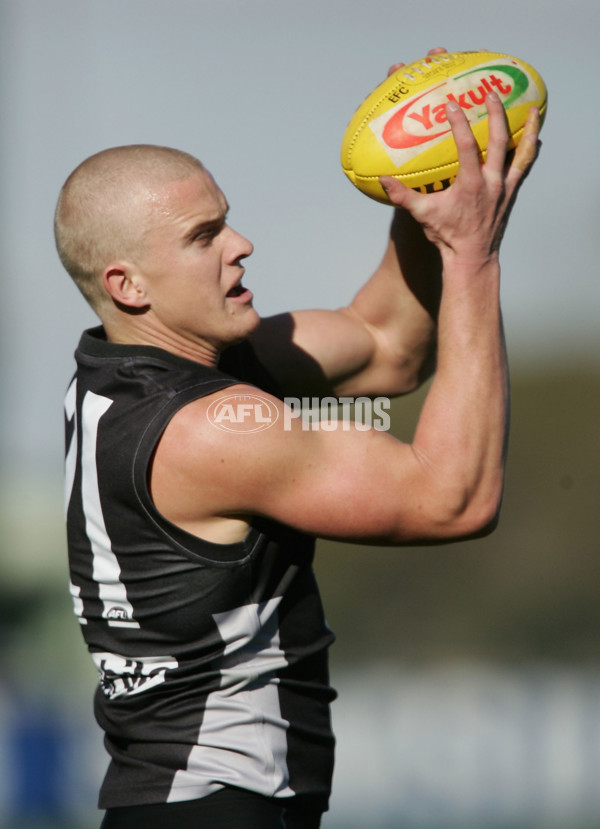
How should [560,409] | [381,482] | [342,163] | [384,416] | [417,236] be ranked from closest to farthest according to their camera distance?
[381,482]
[342,163]
[417,236]
[384,416]
[560,409]

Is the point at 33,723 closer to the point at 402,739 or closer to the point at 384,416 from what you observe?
the point at 402,739

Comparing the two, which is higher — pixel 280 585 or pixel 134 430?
pixel 134 430

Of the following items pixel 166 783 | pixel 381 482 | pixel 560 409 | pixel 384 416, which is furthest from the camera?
pixel 560 409

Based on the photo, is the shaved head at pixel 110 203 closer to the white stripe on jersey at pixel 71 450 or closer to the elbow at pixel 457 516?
the white stripe on jersey at pixel 71 450

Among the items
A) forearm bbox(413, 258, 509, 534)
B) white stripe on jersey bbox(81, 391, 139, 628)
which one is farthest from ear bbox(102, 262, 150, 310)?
forearm bbox(413, 258, 509, 534)

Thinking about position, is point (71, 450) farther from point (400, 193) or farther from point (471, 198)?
point (471, 198)

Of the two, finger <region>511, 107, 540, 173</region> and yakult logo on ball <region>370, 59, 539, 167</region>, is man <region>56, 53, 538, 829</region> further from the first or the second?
yakult logo on ball <region>370, 59, 539, 167</region>

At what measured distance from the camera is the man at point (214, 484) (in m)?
2.49

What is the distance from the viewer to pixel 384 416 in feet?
12.4

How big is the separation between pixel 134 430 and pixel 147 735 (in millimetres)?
797

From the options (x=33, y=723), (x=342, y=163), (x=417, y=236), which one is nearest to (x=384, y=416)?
(x=417, y=236)

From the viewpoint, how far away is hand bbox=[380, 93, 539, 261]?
258cm

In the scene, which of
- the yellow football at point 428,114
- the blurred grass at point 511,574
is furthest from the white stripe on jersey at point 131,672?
the blurred grass at point 511,574

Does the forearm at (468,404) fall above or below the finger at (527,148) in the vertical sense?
below
